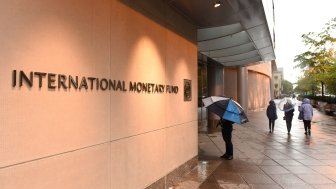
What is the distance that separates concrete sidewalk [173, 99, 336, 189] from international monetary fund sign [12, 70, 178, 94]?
8.93 ft

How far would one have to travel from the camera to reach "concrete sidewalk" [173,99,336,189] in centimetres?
809

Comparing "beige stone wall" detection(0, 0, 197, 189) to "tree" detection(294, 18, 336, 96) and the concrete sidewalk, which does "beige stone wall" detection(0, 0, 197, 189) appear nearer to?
the concrete sidewalk

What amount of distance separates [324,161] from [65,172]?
856 cm

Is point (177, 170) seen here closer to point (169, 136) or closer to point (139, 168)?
point (169, 136)

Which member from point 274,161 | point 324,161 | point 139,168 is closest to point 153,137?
point 139,168

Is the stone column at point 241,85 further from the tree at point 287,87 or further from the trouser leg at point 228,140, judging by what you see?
the tree at point 287,87

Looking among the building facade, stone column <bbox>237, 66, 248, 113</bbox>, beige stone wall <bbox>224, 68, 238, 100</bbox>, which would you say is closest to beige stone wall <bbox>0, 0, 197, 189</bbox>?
the building facade

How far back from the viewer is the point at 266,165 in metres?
10.0

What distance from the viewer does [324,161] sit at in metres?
10.6

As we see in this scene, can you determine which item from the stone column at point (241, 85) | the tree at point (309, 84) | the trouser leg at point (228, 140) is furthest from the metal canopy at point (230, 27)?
the tree at point (309, 84)

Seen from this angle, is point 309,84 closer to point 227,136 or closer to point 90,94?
point 227,136

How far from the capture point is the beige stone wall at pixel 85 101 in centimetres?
356

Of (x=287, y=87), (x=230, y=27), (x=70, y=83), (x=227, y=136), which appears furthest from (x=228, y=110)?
(x=287, y=87)

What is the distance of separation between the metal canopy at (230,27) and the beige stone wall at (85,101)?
39.6 inches
